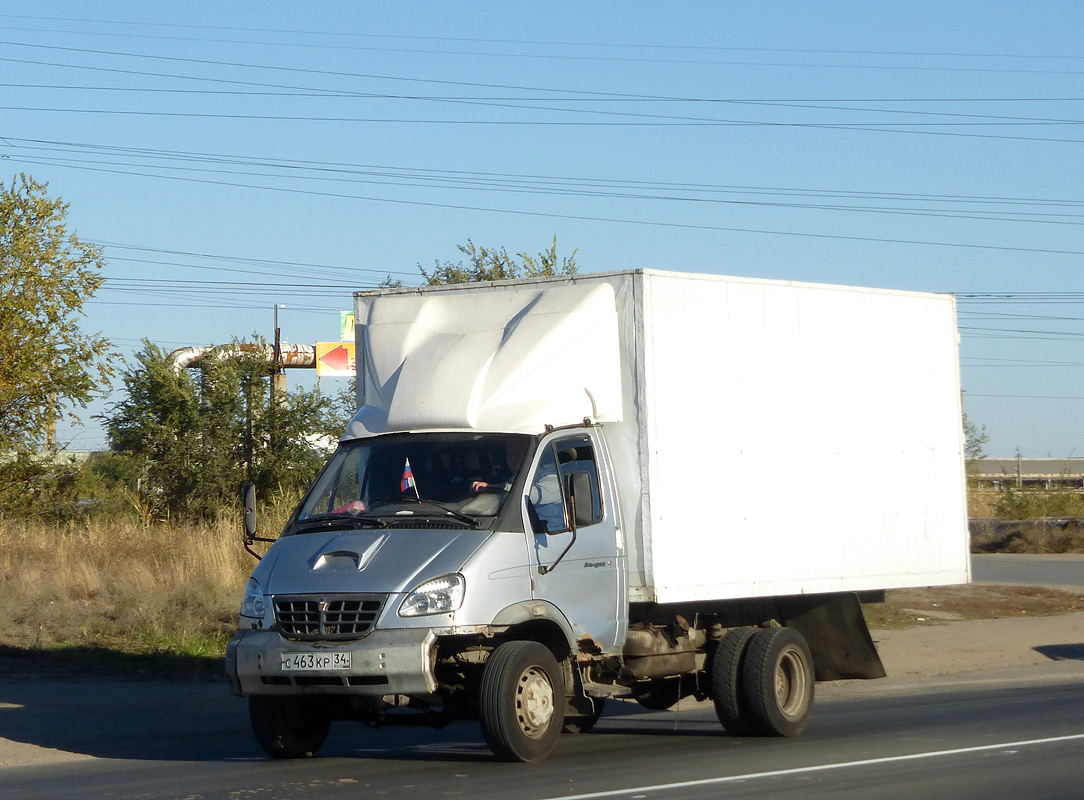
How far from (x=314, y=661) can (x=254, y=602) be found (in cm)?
73

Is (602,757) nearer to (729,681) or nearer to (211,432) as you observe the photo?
(729,681)

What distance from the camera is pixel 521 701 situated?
8.71m

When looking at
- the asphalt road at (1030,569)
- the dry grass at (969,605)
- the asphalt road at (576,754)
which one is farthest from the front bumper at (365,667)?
the asphalt road at (1030,569)

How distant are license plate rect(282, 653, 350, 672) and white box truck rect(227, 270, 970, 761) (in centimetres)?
1

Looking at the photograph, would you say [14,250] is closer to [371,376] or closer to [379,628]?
[371,376]

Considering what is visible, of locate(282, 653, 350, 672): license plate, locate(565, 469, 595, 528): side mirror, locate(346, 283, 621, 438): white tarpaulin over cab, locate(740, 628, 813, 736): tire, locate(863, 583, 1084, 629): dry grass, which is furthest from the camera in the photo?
locate(863, 583, 1084, 629): dry grass

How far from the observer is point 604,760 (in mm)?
9578

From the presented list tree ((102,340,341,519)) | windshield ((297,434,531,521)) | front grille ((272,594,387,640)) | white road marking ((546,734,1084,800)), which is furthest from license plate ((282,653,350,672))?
tree ((102,340,341,519))

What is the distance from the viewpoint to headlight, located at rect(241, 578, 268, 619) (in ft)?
29.0

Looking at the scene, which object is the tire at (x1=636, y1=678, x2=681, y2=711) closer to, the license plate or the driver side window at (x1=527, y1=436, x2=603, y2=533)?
the driver side window at (x1=527, y1=436, x2=603, y2=533)

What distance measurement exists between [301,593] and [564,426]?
7.31 feet

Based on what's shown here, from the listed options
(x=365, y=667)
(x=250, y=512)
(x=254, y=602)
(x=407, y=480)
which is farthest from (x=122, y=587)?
(x=365, y=667)

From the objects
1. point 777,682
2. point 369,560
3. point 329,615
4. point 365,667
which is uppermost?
point 369,560

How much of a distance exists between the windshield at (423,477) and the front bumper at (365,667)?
39.7 inches
